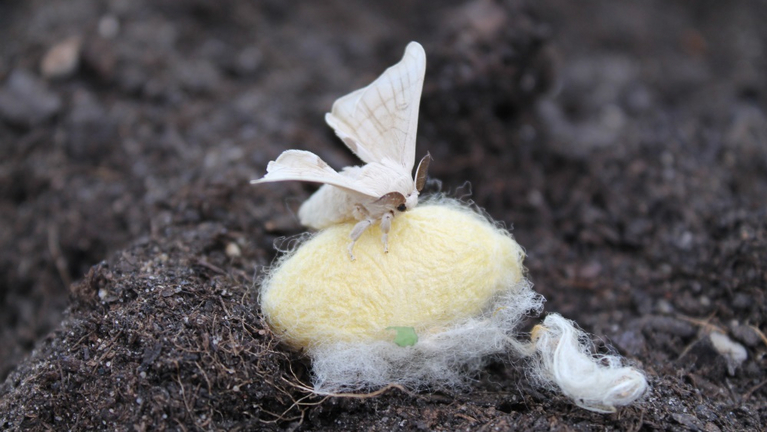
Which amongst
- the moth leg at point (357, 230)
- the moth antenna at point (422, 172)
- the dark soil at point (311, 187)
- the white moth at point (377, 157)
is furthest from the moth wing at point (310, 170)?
the dark soil at point (311, 187)

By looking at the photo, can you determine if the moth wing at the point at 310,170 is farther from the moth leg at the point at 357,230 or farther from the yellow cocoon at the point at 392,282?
the yellow cocoon at the point at 392,282

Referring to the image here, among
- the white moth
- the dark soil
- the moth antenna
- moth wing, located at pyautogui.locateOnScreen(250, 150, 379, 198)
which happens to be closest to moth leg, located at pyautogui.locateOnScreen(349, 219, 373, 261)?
the white moth

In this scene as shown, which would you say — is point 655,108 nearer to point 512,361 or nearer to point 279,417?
point 512,361

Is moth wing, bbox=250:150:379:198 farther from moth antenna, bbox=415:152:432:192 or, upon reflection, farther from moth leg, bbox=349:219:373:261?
moth antenna, bbox=415:152:432:192

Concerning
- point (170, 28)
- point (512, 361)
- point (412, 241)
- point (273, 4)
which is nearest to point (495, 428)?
point (512, 361)

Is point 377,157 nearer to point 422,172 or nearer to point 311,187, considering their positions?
point 422,172

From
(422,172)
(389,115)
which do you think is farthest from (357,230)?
(389,115)
